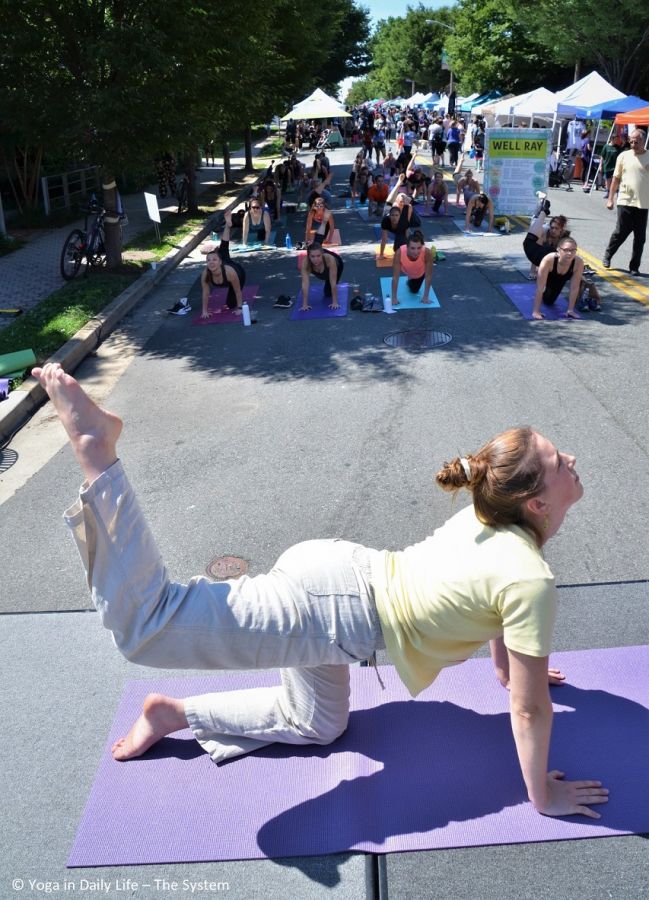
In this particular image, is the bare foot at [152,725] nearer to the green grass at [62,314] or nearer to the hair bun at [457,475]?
the hair bun at [457,475]

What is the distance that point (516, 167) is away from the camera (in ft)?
55.9

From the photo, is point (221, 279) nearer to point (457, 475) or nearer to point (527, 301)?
point (527, 301)

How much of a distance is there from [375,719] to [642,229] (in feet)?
32.1

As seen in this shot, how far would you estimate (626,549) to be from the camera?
4375 millimetres

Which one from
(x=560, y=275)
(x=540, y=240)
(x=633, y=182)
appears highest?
(x=633, y=182)

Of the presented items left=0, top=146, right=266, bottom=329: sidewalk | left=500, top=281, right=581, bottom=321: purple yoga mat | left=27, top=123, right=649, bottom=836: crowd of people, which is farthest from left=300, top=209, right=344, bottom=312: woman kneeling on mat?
left=27, top=123, right=649, bottom=836: crowd of people

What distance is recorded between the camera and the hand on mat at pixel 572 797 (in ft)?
8.72

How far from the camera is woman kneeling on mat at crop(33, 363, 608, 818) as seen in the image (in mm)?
2293

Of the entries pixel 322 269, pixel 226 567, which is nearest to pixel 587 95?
pixel 322 269

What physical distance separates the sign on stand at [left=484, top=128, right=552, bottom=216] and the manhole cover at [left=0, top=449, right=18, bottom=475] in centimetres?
1414

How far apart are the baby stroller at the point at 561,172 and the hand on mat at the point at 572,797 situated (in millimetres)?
22477

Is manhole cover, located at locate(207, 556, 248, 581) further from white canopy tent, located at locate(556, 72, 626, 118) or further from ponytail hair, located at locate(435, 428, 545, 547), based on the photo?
white canopy tent, located at locate(556, 72, 626, 118)

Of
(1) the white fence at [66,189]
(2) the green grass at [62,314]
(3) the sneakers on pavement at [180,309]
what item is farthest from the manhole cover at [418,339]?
(1) the white fence at [66,189]

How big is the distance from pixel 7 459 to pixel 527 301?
23.5 feet
